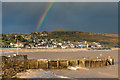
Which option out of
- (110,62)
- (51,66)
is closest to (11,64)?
(51,66)

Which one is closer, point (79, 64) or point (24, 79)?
point (24, 79)

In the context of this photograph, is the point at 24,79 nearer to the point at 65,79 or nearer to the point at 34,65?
the point at 65,79

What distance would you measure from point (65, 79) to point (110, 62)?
16.1m

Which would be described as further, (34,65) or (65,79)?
(34,65)

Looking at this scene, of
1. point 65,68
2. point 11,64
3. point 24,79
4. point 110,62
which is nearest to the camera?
point 24,79

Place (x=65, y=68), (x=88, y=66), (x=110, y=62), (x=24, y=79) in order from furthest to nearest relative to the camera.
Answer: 1. (x=110, y=62)
2. (x=88, y=66)
3. (x=65, y=68)
4. (x=24, y=79)

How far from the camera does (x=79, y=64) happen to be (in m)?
31.5

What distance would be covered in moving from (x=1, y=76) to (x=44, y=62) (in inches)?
417

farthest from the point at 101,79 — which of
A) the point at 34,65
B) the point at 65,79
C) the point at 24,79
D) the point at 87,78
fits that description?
the point at 34,65

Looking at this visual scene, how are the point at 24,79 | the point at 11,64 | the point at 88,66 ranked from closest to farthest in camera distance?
1. the point at 24,79
2. the point at 11,64
3. the point at 88,66

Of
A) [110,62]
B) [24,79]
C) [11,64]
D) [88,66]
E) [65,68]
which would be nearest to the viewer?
[24,79]

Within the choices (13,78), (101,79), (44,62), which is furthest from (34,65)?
(101,79)

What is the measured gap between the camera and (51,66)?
3009cm

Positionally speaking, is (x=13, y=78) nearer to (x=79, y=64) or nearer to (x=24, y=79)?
(x=24, y=79)
